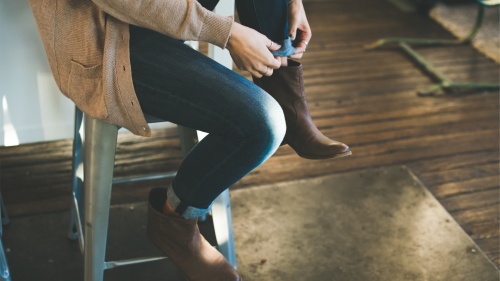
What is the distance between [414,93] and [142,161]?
4.67 feet

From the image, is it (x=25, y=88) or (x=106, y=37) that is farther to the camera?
(x=25, y=88)

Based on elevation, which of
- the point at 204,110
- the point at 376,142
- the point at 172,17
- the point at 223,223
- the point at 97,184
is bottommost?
the point at 376,142

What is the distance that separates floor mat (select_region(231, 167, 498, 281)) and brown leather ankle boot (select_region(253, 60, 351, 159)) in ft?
1.56

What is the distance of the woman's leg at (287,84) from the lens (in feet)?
4.99

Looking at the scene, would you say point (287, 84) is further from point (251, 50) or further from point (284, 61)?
point (251, 50)

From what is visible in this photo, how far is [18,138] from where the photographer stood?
6.44ft

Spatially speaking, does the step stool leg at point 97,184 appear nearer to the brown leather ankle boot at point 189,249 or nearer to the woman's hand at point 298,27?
the brown leather ankle boot at point 189,249

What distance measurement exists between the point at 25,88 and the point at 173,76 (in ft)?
2.50

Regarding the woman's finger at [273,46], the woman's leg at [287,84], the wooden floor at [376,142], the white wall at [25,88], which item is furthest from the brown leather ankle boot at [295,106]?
the wooden floor at [376,142]

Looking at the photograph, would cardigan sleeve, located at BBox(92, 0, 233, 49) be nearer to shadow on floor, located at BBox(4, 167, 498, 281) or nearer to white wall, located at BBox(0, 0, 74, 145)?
white wall, located at BBox(0, 0, 74, 145)

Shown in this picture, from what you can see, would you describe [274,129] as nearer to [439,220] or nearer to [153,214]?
[153,214]

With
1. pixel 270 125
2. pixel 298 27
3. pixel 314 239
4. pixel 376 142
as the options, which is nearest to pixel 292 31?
pixel 298 27

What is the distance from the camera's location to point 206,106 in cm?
133

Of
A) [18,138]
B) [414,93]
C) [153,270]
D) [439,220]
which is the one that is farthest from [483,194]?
[18,138]
